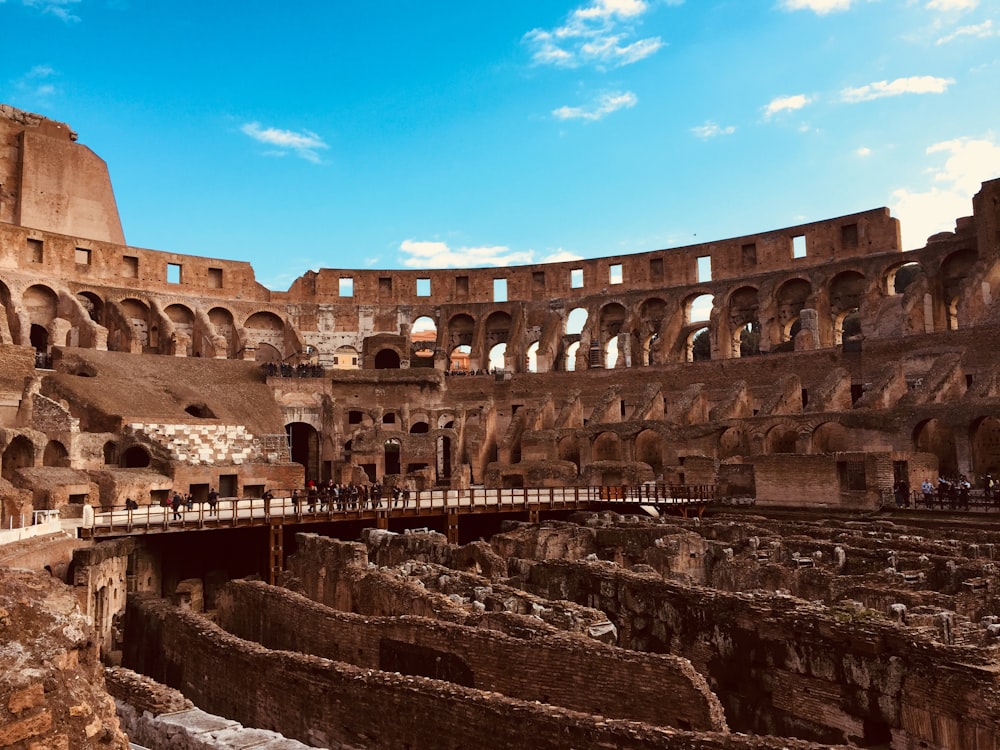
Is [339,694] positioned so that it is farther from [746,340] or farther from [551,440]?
[746,340]

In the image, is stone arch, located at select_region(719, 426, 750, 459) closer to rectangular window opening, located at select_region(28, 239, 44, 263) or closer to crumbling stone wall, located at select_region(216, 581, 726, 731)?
crumbling stone wall, located at select_region(216, 581, 726, 731)

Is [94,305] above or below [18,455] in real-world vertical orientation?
above

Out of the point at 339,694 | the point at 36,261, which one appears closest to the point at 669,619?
the point at 339,694

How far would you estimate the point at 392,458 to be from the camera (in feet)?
121

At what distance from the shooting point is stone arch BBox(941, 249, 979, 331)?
38.8 meters

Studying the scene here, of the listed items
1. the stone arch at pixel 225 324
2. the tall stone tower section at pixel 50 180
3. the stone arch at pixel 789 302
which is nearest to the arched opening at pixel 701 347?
the stone arch at pixel 789 302

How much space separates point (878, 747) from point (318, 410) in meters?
33.1

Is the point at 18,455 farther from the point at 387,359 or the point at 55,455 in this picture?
the point at 387,359

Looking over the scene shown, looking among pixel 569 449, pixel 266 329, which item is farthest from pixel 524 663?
pixel 266 329

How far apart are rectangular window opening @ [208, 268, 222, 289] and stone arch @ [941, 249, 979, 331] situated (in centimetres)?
3902

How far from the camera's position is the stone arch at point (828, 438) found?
29009mm

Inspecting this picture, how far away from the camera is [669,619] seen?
10211 mm

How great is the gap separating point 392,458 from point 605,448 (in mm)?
9589

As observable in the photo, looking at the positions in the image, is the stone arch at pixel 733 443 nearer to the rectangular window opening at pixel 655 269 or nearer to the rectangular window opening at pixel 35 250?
the rectangular window opening at pixel 655 269
